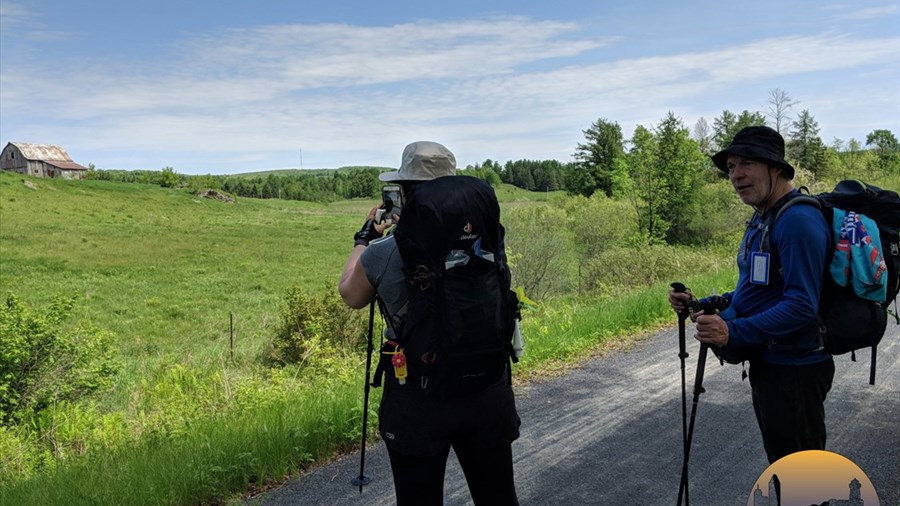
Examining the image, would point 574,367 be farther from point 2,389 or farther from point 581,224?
point 581,224

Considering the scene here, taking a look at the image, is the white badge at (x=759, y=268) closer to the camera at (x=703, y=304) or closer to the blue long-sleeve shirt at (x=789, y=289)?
the blue long-sleeve shirt at (x=789, y=289)

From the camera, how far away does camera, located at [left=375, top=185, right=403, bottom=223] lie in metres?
2.55

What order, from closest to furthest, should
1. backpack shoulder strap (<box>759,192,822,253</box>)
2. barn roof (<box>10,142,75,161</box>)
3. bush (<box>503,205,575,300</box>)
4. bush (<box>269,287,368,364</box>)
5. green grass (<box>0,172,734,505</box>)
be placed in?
1. backpack shoulder strap (<box>759,192,822,253</box>)
2. green grass (<box>0,172,734,505</box>)
3. bush (<box>269,287,368,364</box>)
4. bush (<box>503,205,575,300</box>)
5. barn roof (<box>10,142,75,161</box>)

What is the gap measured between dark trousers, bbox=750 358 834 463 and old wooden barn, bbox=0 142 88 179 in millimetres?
120762

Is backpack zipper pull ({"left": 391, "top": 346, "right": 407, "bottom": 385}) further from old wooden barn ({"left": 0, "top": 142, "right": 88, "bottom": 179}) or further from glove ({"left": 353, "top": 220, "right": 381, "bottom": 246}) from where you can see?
old wooden barn ({"left": 0, "top": 142, "right": 88, "bottom": 179})

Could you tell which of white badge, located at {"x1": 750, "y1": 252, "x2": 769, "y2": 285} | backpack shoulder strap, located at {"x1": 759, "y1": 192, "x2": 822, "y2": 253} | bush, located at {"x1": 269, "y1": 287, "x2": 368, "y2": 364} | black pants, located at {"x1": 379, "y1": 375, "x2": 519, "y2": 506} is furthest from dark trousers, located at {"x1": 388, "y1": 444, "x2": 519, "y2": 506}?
bush, located at {"x1": 269, "y1": 287, "x2": 368, "y2": 364}

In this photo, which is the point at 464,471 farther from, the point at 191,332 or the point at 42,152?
the point at 42,152

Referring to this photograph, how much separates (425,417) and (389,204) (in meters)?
0.90

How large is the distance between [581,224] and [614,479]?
110 ft

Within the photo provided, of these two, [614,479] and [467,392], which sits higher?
[467,392]

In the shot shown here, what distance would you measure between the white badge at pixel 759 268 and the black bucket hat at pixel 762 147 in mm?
389

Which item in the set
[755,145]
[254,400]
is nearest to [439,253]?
[755,145]

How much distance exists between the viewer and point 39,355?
8.62 m

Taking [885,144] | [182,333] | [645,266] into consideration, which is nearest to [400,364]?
[645,266]
